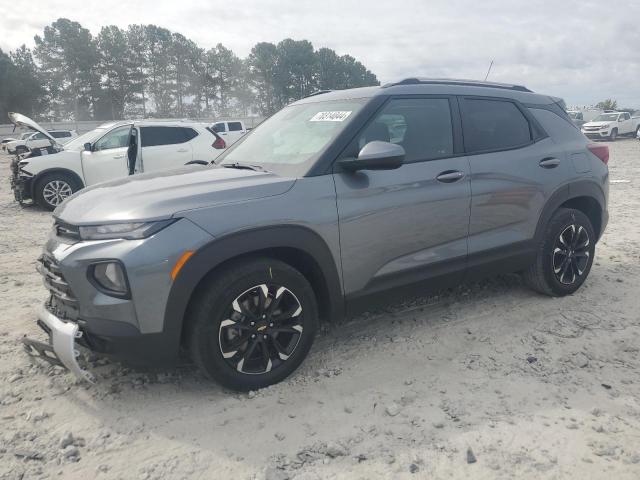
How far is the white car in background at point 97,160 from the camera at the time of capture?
951 cm

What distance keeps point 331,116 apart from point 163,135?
7.15m

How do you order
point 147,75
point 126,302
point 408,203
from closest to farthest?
point 126,302 → point 408,203 → point 147,75

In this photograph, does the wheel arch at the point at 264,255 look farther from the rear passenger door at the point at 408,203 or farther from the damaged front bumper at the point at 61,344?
the damaged front bumper at the point at 61,344

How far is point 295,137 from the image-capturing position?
3.57 meters

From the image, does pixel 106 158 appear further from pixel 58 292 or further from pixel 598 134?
pixel 598 134

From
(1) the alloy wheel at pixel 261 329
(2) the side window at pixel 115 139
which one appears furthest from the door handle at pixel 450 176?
(2) the side window at pixel 115 139

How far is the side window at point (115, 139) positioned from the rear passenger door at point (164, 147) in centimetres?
39

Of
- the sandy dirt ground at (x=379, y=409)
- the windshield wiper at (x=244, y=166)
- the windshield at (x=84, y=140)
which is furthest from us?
the windshield at (x=84, y=140)

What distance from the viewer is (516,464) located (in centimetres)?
236

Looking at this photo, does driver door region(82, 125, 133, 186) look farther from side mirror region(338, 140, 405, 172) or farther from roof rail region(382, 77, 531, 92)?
side mirror region(338, 140, 405, 172)

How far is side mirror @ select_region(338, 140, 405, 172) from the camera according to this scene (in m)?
2.97

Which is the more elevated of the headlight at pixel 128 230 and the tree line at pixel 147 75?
the tree line at pixel 147 75

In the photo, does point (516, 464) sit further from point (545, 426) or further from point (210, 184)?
point (210, 184)

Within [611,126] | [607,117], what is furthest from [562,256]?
[607,117]
